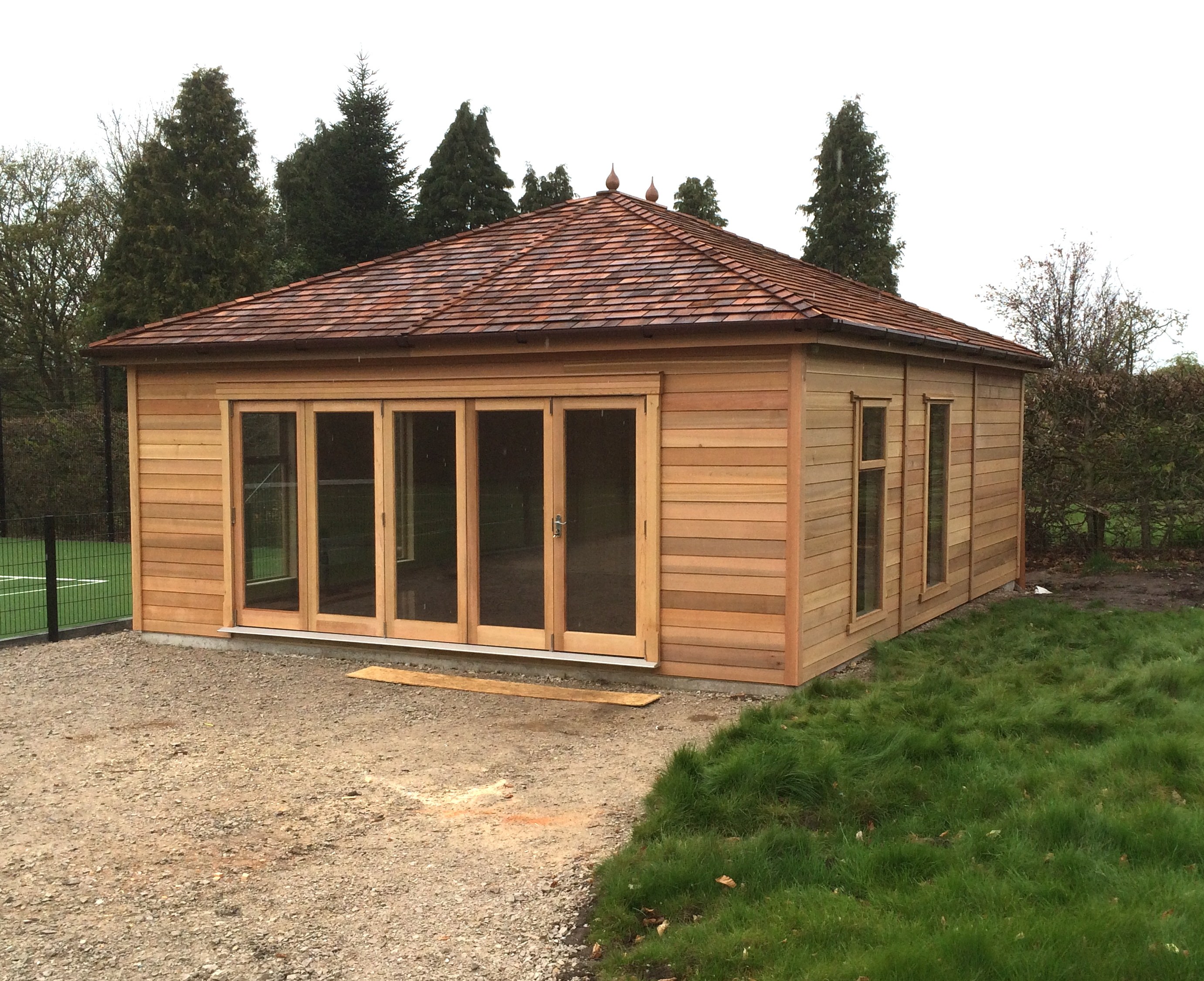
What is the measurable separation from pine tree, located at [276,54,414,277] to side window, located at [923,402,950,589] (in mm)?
24821

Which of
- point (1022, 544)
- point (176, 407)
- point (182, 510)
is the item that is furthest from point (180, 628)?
point (1022, 544)

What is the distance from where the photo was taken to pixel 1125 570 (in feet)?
47.5

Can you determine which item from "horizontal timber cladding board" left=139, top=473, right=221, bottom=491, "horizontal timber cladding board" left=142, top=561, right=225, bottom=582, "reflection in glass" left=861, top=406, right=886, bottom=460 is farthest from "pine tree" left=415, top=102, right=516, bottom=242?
"reflection in glass" left=861, top=406, right=886, bottom=460

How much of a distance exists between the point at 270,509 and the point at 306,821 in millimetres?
4656

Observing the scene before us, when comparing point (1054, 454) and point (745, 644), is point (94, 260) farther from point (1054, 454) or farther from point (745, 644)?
point (745, 644)

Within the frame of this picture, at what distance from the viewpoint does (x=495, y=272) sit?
402 inches

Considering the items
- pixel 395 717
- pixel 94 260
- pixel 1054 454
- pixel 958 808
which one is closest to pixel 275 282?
pixel 94 260

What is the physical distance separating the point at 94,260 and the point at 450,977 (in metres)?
32.5

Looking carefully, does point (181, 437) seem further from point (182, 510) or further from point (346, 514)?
point (346, 514)

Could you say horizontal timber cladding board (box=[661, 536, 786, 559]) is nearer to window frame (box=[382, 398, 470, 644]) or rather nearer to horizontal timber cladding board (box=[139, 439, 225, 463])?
window frame (box=[382, 398, 470, 644])

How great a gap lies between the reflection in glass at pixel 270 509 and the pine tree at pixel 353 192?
24.2 m

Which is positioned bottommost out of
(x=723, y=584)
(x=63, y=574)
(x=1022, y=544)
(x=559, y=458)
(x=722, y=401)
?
(x=63, y=574)

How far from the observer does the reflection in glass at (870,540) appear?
9.32 metres

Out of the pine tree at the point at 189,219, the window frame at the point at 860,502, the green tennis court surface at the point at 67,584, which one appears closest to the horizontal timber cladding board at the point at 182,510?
the green tennis court surface at the point at 67,584
